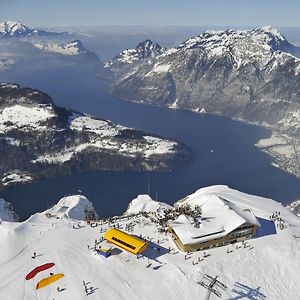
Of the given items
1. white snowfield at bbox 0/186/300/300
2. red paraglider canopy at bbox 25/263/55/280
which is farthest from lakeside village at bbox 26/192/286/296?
white snowfield at bbox 0/186/300/300

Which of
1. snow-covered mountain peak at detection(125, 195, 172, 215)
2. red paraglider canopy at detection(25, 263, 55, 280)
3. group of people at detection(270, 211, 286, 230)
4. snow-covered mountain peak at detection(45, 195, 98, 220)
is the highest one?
group of people at detection(270, 211, 286, 230)

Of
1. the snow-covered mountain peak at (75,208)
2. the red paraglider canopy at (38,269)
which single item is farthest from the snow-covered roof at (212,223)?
the snow-covered mountain peak at (75,208)

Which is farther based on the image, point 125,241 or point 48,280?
point 125,241

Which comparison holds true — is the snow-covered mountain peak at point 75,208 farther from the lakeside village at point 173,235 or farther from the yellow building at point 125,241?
the yellow building at point 125,241

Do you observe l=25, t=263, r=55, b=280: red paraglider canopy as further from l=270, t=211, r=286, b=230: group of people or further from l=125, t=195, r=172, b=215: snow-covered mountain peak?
l=270, t=211, r=286, b=230: group of people

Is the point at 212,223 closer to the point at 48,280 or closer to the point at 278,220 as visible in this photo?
the point at 278,220

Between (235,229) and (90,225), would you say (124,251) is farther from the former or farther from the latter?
(235,229)

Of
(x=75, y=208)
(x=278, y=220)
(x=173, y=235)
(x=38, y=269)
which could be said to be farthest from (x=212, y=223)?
(x=75, y=208)

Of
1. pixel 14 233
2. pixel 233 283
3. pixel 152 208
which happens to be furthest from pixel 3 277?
pixel 152 208
